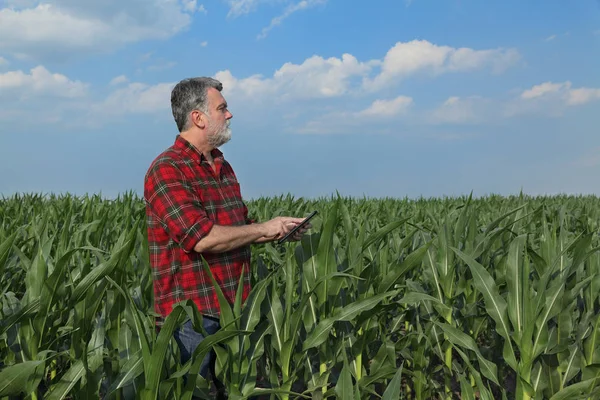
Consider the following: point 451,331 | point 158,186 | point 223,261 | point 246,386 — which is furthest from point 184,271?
point 451,331

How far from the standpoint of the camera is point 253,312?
2.90 m

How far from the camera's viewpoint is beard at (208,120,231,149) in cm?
331

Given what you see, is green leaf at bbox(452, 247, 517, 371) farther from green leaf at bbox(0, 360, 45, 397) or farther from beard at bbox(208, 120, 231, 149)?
green leaf at bbox(0, 360, 45, 397)

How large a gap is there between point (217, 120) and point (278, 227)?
717 millimetres

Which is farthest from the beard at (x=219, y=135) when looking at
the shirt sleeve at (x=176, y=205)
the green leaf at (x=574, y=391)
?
the green leaf at (x=574, y=391)

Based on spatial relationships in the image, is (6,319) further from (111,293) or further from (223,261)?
(223,261)

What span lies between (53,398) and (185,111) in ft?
5.38

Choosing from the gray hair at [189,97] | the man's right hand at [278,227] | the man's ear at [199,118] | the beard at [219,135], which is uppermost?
the gray hair at [189,97]

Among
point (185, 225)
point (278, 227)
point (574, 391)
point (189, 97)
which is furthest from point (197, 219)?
point (574, 391)

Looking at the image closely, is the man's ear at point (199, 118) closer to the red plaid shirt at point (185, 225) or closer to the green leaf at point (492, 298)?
the red plaid shirt at point (185, 225)

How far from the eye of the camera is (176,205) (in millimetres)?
3000

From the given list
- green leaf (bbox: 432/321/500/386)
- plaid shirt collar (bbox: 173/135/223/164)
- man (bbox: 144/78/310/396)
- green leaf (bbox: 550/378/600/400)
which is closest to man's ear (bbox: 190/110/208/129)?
man (bbox: 144/78/310/396)

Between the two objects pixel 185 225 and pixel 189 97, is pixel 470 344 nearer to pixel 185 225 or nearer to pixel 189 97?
pixel 185 225

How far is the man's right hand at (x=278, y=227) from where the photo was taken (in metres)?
3.12
